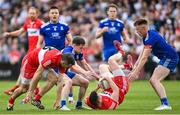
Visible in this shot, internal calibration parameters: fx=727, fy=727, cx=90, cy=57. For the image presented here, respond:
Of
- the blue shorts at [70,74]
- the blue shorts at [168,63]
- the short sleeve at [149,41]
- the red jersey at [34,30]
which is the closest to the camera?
the short sleeve at [149,41]

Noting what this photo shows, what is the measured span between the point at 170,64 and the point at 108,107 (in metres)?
1.98

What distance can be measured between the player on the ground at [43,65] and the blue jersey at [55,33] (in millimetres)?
2821

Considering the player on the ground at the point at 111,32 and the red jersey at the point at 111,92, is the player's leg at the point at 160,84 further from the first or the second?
the player on the ground at the point at 111,32

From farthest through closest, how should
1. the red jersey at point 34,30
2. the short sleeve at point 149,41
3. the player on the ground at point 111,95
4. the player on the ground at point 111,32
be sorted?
the player on the ground at point 111,32 < the red jersey at point 34,30 < the short sleeve at point 149,41 < the player on the ground at point 111,95

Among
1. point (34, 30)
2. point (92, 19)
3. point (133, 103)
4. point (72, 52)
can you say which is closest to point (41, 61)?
point (72, 52)

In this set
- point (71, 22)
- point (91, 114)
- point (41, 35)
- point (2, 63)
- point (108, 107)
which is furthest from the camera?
point (71, 22)

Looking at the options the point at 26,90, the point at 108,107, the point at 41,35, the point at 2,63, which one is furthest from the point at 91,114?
the point at 2,63

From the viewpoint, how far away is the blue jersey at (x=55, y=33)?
20.9m

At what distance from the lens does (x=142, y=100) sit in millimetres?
21859

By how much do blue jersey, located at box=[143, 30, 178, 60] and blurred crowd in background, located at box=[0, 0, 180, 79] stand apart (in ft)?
49.7

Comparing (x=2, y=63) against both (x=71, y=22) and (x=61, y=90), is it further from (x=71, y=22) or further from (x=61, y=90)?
(x=61, y=90)

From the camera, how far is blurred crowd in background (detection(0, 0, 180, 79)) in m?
34.6

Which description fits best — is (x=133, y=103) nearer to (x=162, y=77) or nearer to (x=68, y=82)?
(x=162, y=77)

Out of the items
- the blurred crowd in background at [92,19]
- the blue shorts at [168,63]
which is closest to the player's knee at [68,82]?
the blue shorts at [168,63]
